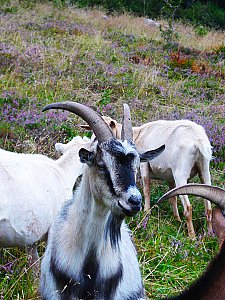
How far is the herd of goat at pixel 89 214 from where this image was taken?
11.2ft

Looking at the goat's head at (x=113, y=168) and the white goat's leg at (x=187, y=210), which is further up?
the goat's head at (x=113, y=168)

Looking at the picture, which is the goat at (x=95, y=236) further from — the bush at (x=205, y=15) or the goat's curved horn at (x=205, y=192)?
the bush at (x=205, y=15)

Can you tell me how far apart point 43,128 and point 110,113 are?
1.91m

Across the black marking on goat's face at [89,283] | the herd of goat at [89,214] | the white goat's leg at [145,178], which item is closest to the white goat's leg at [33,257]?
the herd of goat at [89,214]

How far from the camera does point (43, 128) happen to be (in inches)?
308

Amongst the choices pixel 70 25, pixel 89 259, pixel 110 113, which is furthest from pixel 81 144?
pixel 70 25

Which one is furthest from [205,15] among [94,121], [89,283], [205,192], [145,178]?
[205,192]

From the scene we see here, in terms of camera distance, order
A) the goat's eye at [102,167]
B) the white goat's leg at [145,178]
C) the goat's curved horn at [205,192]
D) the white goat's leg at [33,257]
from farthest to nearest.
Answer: the white goat's leg at [145,178] → the white goat's leg at [33,257] → the goat's eye at [102,167] → the goat's curved horn at [205,192]

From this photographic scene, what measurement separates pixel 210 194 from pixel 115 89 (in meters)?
7.49

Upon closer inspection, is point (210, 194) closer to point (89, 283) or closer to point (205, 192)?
point (205, 192)

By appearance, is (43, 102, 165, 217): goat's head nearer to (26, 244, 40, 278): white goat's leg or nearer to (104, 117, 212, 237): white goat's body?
(26, 244, 40, 278): white goat's leg

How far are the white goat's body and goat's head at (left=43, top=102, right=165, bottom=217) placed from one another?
8.42ft

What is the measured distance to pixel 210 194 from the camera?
3316mm

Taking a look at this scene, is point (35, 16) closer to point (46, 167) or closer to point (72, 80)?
point (72, 80)
